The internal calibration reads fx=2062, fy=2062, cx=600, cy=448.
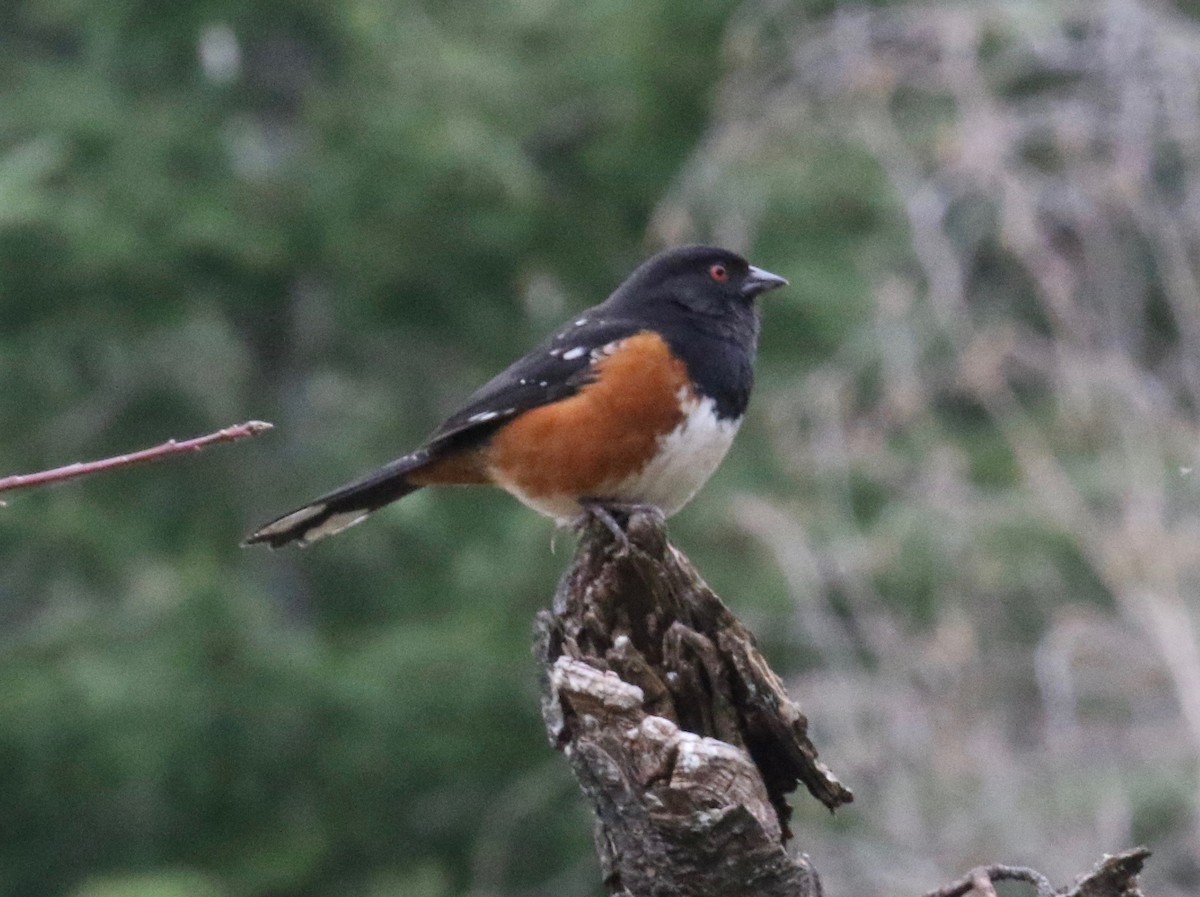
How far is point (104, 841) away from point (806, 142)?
4.70m

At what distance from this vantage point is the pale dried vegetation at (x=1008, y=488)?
6453mm

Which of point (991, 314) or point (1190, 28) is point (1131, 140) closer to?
point (1190, 28)

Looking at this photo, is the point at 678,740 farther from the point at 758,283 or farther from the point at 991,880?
the point at 758,283

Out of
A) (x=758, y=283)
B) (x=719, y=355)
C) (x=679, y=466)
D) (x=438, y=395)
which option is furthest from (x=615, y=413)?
(x=438, y=395)

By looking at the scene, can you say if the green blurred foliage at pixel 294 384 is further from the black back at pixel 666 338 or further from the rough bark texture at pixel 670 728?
the rough bark texture at pixel 670 728

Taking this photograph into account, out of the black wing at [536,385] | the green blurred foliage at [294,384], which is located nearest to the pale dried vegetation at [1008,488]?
the green blurred foliage at [294,384]

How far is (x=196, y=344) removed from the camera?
1039 cm

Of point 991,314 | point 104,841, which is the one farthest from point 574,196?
point 104,841

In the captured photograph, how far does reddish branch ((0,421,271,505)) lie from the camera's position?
1808 millimetres

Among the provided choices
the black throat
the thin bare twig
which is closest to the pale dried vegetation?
the black throat

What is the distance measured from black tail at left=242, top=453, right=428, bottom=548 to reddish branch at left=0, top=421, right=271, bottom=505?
2061 millimetres

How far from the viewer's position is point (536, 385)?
426 centimetres

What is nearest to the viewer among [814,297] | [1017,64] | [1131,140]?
[1131,140]

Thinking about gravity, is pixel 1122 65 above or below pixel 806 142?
below
